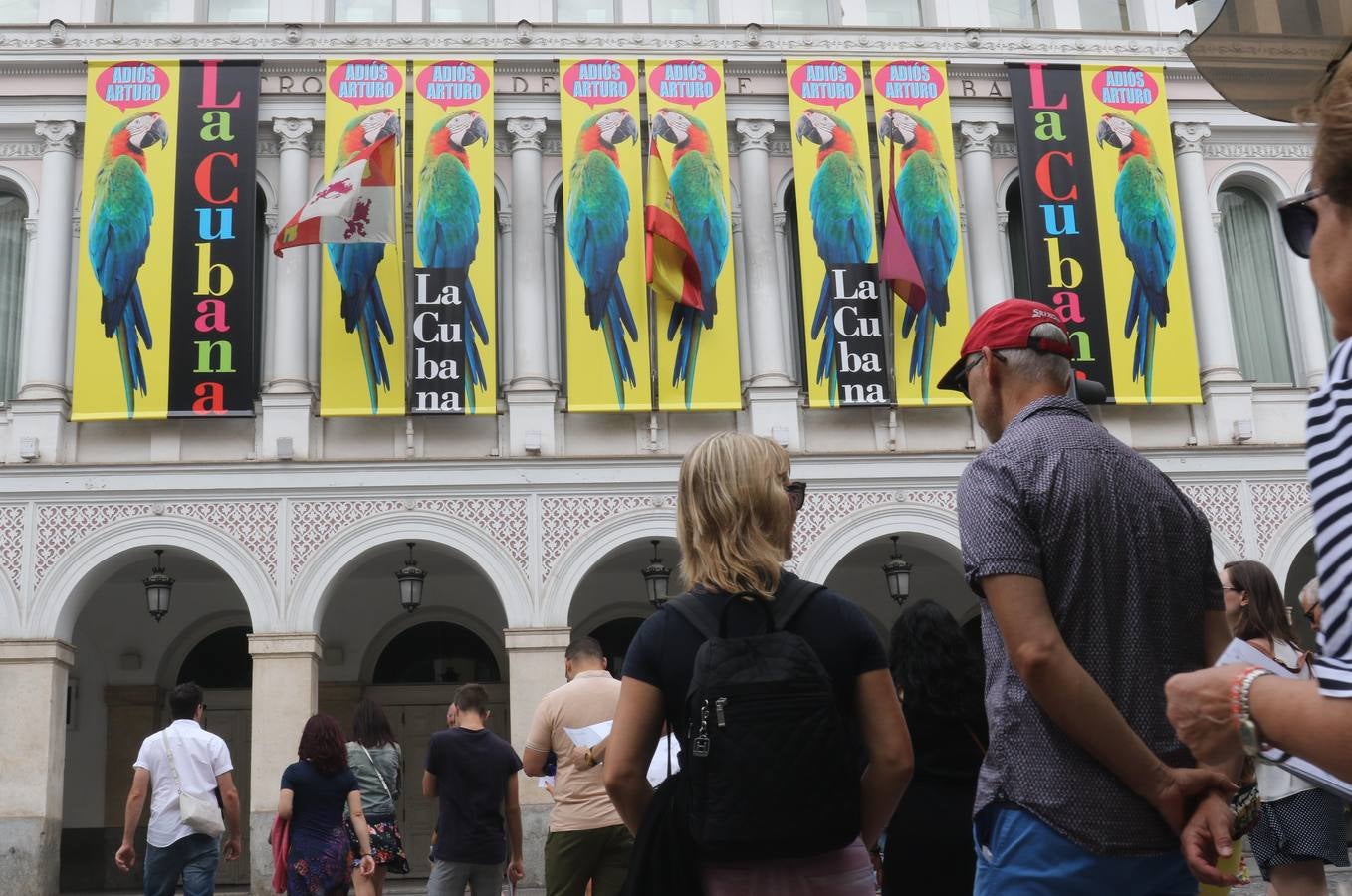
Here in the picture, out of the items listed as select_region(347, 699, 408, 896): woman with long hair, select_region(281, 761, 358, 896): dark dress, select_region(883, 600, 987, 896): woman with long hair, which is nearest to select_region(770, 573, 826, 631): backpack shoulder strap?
select_region(883, 600, 987, 896): woman with long hair

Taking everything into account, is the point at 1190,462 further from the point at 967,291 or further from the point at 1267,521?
the point at 967,291

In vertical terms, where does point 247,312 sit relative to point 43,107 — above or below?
below

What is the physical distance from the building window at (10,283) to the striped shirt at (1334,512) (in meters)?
17.7

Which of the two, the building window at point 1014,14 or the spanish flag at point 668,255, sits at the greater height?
the building window at point 1014,14

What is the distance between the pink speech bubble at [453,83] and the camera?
708 inches

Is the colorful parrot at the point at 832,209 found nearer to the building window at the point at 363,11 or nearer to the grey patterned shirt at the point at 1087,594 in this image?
the building window at the point at 363,11

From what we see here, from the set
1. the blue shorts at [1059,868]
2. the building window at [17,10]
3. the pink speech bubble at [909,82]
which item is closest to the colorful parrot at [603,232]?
the pink speech bubble at [909,82]

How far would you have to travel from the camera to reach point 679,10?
19406 millimetres

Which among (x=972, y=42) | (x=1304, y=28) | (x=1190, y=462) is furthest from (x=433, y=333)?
A: (x=1304, y=28)

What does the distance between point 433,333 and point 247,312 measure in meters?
2.26

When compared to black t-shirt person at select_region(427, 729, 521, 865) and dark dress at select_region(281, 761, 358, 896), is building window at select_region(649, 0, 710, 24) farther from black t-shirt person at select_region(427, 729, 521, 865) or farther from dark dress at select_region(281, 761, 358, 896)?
dark dress at select_region(281, 761, 358, 896)

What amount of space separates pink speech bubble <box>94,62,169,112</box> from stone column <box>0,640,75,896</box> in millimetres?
6778

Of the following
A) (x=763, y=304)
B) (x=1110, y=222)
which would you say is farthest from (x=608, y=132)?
(x=1110, y=222)

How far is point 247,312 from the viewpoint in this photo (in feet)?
55.9
